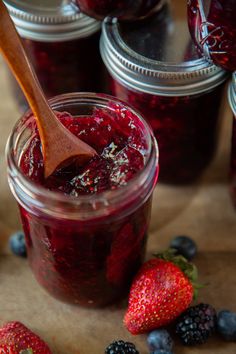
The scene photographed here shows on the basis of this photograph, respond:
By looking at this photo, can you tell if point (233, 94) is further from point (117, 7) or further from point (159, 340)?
point (159, 340)

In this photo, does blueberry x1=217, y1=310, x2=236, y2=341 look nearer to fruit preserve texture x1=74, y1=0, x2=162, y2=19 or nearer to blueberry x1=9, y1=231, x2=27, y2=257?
blueberry x1=9, y1=231, x2=27, y2=257

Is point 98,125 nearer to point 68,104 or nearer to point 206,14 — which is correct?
point 68,104

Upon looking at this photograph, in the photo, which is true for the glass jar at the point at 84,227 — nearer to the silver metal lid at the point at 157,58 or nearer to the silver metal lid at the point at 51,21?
the silver metal lid at the point at 157,58

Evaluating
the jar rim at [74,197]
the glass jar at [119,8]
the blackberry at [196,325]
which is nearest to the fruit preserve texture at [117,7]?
the glass jar at [119,8]

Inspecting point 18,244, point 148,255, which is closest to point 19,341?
point 18,244

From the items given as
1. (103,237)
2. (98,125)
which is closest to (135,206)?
(103,237)

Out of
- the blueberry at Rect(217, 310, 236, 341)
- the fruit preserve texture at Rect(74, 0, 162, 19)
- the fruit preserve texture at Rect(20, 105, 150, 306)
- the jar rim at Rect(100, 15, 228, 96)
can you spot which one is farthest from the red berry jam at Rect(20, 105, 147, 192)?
the blueberry at Rect(217, 310, 236, 341)
